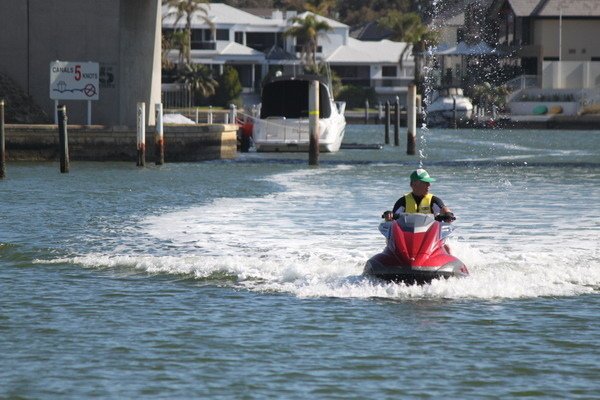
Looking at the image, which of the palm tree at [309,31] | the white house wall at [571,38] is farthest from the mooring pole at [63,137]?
the palm tree at [309,31]

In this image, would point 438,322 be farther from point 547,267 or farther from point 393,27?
point 393,27

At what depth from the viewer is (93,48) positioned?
155 feet

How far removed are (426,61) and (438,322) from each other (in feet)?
321

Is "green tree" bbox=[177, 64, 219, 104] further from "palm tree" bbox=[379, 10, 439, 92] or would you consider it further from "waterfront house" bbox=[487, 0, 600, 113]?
"waterfront house" bbox=[487, 0, 600, 113]

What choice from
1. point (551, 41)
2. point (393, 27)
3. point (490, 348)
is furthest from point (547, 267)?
point (393, 27)

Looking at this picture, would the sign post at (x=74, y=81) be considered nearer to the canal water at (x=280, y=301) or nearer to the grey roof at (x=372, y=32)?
the canal water at (x=280, y=301)

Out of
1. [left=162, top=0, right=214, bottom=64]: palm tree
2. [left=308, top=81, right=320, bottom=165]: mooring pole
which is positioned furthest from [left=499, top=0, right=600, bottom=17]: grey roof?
[left=308, top=81, right=320, bottom=165]: mooring pole

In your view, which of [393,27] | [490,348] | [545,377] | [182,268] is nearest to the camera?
[545,377]

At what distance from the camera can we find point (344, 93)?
4242 inches

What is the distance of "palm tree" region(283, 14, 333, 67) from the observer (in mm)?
111062

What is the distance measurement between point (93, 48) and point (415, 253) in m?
32.6

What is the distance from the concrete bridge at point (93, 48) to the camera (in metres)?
46.4

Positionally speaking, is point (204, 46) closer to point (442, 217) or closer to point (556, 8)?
point (556, 8)

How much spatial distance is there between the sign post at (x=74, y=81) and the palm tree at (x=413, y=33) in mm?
66594
